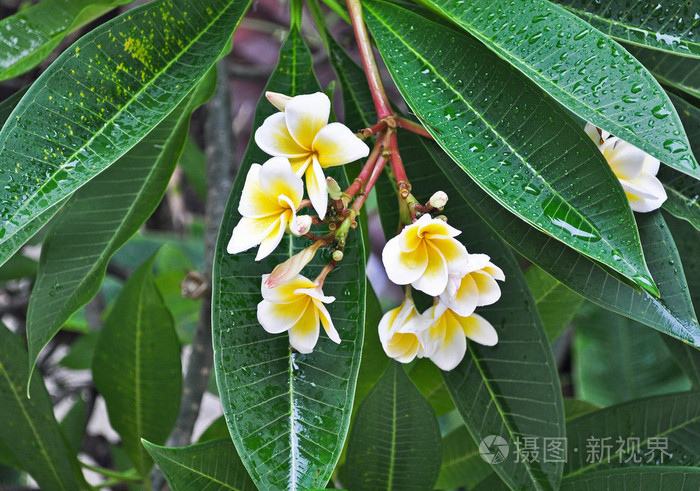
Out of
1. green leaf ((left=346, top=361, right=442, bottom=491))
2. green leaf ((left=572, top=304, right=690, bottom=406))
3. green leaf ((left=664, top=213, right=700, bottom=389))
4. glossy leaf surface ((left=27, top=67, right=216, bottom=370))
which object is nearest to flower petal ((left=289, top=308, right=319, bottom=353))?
green leaf ((left=346, top=361, right=442, bottom=491))

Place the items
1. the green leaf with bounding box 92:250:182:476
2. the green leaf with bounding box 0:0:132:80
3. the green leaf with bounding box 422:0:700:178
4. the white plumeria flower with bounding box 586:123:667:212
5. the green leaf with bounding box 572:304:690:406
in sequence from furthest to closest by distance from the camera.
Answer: the green leaf with bounding box 572:304:690:406, the green leaf with bounding box 92:250:182:476, the green leaf with bounding box 0:0:132:80, the white plumeria flower with bounding box 586:123:667:212, the green leaf with bounding box 422:0:700:178

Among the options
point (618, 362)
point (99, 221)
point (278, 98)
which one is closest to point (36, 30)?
point (99, 221)

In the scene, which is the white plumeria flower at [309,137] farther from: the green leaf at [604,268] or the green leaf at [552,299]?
the green leaf at [552,299]

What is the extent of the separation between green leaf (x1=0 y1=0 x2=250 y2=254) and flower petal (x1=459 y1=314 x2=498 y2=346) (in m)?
0.33

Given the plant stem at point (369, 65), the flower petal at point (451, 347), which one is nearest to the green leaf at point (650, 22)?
the plant stem at point (369, 65)

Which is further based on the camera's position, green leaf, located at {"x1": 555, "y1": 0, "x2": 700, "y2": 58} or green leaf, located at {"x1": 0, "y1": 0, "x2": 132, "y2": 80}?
green leaf, located at {"x1": 0, "y1": 0, "x2": 132, "y2": 80}

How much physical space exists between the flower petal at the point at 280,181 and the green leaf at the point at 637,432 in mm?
469

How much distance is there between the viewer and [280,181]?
472 mm

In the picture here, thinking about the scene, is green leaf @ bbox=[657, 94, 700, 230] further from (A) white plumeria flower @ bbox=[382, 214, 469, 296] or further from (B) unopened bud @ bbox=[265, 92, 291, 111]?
(B) unopened bud @ bbox=[265, 92, 291, 111]

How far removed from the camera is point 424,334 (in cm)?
57

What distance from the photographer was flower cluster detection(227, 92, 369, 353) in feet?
1.56

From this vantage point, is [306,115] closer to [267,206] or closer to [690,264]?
[267,206]

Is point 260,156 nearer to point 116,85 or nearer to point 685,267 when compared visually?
point 116,85

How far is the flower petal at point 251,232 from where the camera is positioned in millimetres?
485
